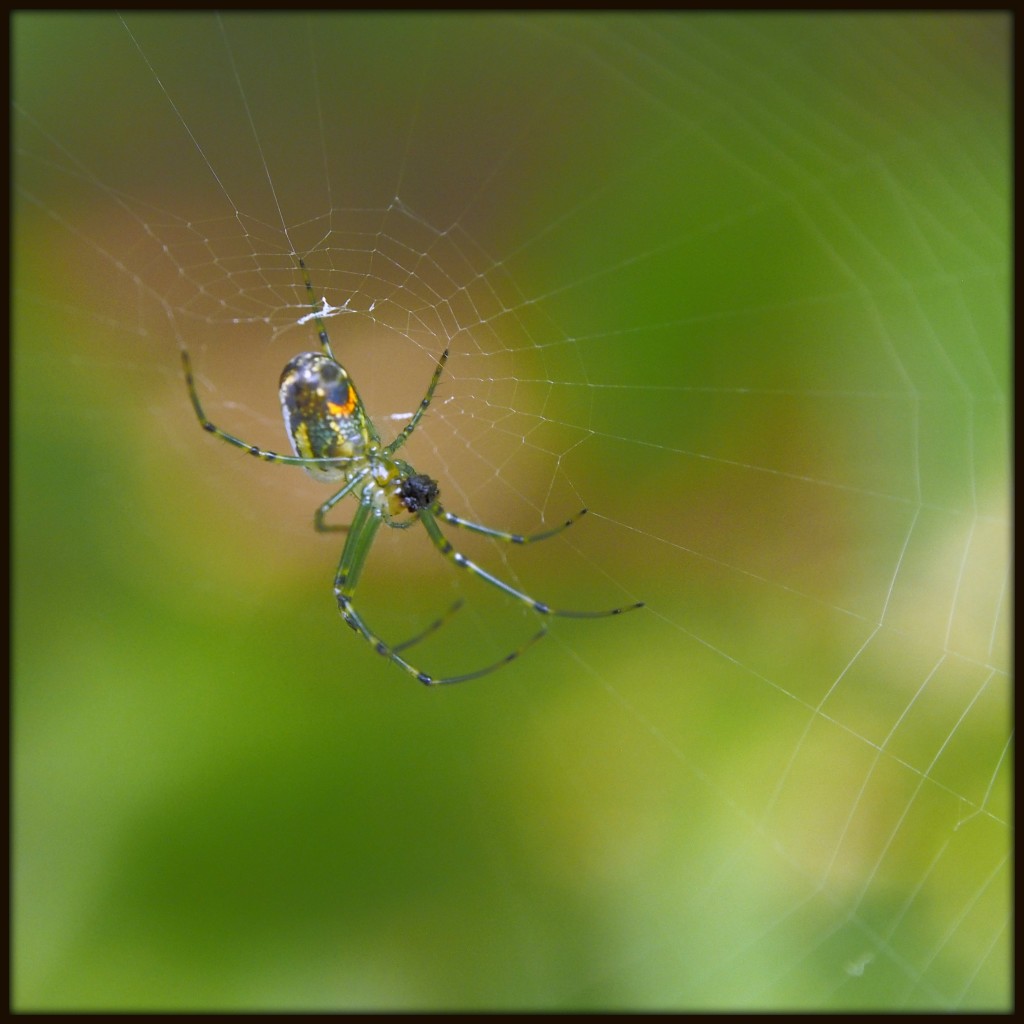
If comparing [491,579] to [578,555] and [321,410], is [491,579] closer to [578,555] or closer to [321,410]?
[578,555]

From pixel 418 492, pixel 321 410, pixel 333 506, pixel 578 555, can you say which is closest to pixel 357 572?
pixel 333 506

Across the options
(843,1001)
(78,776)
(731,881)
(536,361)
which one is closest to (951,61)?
(536,361)

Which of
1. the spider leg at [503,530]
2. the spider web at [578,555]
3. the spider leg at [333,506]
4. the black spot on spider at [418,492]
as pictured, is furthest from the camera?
the spider leg at [333,506]

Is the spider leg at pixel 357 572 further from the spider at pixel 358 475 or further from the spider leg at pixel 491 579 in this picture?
the spider leg at pixel 491 579

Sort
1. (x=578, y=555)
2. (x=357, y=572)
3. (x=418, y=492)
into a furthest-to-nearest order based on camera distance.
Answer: (x=357, y=572), (x=418, y=492), (x=578, y=555)

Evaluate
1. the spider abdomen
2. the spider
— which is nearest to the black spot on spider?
the spider

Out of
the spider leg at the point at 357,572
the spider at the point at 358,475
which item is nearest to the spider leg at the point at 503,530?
the spider at the point at 358,475

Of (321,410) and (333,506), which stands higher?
(321,410)
